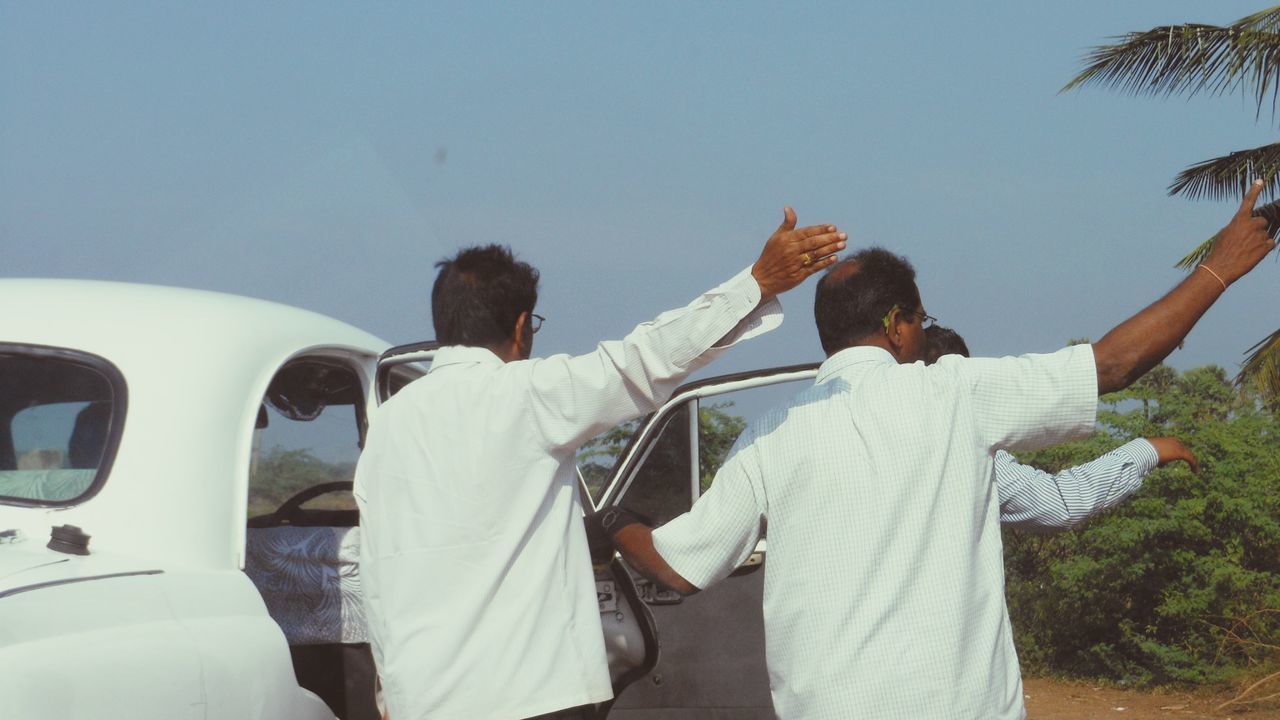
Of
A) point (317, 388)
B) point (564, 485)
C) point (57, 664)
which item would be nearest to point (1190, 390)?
point (317, 388)

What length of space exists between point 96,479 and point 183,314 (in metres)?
0.56

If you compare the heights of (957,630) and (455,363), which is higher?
(455,363)

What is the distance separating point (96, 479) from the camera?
308 cm

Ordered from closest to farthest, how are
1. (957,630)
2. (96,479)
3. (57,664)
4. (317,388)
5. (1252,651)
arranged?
1. (57,664)
2. (957,630)
3. (96,479)
4. (317,388)
5. (1252,651)

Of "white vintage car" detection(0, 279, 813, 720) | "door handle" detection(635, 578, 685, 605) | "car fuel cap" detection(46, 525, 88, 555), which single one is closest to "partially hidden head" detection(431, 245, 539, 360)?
"white vintage car" detection(0, 279, 813, 720)

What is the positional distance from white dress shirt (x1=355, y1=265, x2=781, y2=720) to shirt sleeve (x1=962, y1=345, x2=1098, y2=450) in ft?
1.49

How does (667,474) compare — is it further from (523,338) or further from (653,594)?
(523,338)

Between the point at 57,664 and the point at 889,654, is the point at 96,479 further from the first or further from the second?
the point at 889,654

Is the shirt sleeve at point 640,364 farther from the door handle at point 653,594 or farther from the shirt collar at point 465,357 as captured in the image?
the door handle at point 653,594

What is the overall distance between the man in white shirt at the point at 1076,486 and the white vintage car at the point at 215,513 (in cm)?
91

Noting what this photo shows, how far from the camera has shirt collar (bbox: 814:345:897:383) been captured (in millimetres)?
2941

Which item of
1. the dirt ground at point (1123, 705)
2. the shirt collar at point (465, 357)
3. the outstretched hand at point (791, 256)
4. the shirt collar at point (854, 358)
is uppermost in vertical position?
the outstretched hand at point (791, 256)

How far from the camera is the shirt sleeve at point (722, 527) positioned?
295 centimetres

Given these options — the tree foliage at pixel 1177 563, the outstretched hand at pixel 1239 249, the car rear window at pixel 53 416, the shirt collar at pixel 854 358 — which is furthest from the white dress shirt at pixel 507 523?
the tree foliage at pixel 1177 563
